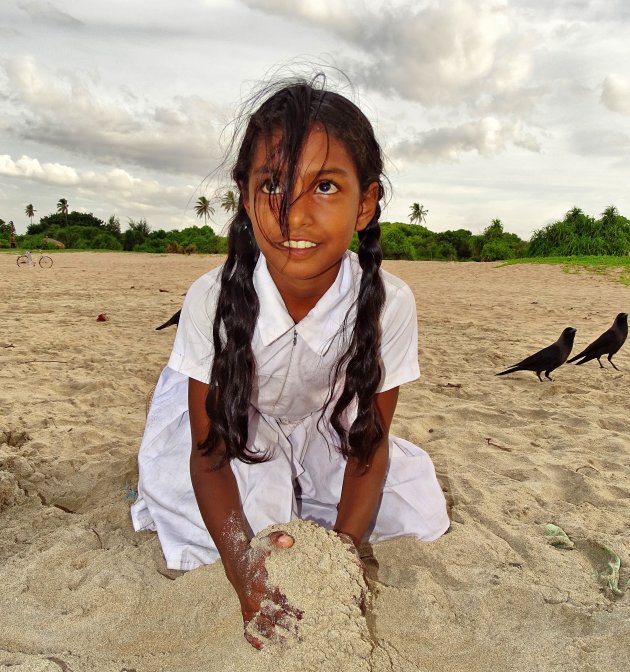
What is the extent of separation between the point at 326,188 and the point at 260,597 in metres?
1.05

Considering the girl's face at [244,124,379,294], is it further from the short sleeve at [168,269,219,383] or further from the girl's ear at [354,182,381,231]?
the short sleeve at [168,269,219,383]

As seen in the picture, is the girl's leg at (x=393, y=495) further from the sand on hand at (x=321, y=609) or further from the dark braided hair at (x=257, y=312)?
the sand on hand at (x=321, y=609)

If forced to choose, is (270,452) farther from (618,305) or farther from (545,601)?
(618,305)

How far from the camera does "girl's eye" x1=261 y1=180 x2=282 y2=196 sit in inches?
62.8

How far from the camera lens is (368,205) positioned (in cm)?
179

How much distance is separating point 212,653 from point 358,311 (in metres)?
1.00

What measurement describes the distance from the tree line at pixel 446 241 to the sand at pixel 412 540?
14.7 metres

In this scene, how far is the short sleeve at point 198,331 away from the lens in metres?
1.86

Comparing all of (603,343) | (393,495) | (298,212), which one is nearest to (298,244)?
(298,212)

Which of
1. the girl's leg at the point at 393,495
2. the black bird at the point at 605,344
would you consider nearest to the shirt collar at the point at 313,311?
the girl's leg at the point at 393,495

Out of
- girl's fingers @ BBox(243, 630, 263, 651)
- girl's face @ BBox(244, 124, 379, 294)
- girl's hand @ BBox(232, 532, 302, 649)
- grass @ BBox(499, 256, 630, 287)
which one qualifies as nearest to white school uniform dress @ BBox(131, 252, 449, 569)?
girl's face @ BBox(244, 124, 379, 294)

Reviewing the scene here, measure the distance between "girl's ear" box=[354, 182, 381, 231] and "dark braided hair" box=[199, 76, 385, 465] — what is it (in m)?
0.02

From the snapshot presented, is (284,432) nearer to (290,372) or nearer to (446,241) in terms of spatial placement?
(290,372)

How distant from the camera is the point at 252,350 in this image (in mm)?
1887
